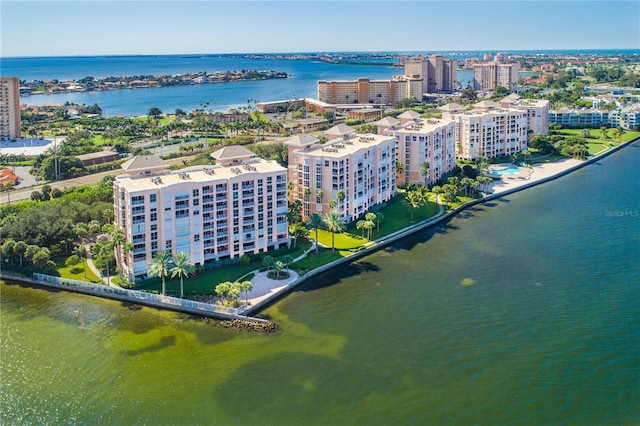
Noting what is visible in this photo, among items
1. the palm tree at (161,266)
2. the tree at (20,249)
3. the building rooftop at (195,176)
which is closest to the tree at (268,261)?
the building rooftop at (195,176)

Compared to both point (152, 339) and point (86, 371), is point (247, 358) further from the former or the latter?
point (86, 371)

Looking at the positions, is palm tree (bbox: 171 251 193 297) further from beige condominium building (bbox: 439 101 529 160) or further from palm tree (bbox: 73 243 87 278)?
beige condominium building (bbox: 439 101 529 160)

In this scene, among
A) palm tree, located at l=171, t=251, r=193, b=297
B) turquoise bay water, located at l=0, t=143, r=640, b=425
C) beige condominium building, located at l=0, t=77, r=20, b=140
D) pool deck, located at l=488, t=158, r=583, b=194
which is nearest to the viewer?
turquoise bay water, located at l=0, t=143, r=640, b=425

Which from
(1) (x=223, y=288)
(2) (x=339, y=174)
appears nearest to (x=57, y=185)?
(2) (x=339, y=174)

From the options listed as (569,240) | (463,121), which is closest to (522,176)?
(463,121)

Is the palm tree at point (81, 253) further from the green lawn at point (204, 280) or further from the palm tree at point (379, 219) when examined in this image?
the palm tree at point (379, 219)

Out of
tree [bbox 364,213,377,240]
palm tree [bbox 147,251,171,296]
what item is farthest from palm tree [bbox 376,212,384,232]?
palm tree [bbox 147,251,171,296]
